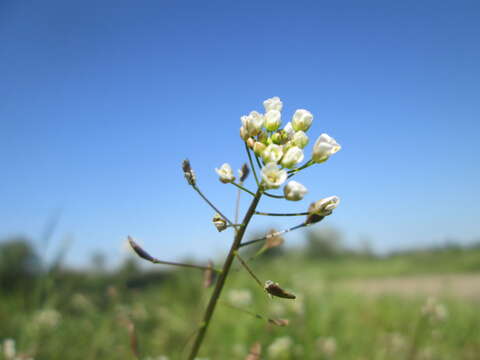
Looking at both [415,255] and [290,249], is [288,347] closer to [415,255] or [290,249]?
[290,249]

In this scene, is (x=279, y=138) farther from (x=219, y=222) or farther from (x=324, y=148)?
(x=219, y=222)

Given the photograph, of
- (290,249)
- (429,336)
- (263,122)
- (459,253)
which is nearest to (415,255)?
(459,253)

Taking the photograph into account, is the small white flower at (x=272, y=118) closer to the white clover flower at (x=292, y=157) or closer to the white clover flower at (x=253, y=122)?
the white clover flower at (x=253, y=122)

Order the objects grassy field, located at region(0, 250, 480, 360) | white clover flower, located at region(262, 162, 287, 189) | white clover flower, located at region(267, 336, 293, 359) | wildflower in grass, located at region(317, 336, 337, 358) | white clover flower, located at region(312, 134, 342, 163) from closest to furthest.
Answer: white clover flower, located at region(262, 162, 287, 189) → white clover flower, located at region(312, 134, 342, 163) → white clover flower, located at region(267, 336, 293, 359) → grassy field, located at region(0, 250, 480, 360) → wildflower in grass, located at region(317, 336, 337, 358)

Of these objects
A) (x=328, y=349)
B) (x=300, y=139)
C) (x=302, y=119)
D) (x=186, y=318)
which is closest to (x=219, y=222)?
(x=300, y=139)

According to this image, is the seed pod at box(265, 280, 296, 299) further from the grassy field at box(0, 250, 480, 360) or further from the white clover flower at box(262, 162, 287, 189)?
the grassy field at box(0, 250, 480, 360)

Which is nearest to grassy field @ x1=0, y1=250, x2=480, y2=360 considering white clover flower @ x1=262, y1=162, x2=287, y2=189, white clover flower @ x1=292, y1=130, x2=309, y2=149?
white clover flower @ x1=262, y1=162, x2=287, y2=189

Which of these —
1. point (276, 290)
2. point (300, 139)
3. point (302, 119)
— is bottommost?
point (276, 290)
